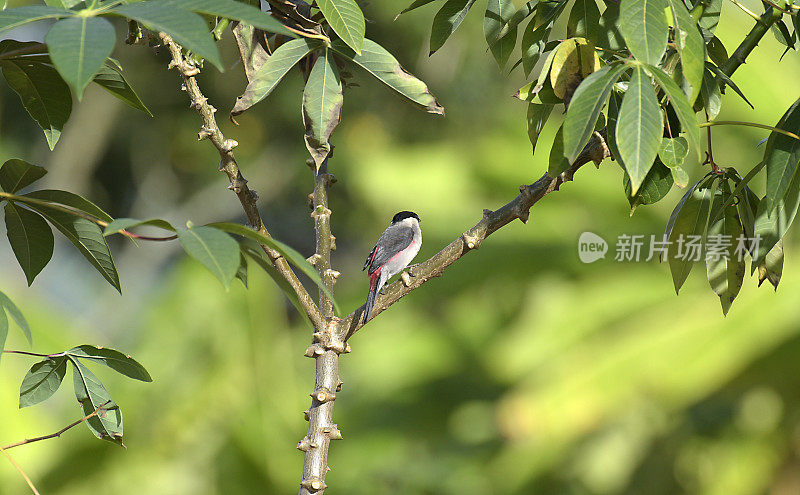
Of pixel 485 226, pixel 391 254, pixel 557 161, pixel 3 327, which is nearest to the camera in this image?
pixel 3 327

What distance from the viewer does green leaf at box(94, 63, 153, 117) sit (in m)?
0.72

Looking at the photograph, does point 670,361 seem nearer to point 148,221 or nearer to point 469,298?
point 469,298

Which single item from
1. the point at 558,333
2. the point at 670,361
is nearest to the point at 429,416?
the point at 558,333

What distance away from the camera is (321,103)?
711 mm

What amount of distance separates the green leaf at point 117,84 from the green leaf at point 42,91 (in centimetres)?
4

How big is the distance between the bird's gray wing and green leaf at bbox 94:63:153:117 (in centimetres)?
44

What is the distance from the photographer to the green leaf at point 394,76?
0.70m

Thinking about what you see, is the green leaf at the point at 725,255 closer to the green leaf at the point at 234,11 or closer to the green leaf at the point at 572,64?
the green leaf at the point at 572,64

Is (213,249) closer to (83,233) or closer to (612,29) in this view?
(83,233)

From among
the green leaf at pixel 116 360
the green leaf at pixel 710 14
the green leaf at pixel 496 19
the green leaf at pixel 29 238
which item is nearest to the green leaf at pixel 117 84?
the green leaf at pixel 29 238

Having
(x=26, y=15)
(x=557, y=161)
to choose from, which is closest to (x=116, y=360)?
(x=26, y=15)

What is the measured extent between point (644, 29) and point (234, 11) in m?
0.34

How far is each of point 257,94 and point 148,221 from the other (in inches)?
9.9

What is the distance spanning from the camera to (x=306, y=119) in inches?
28.0
